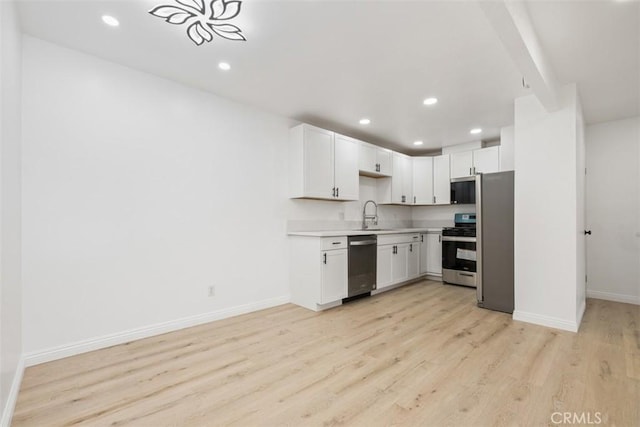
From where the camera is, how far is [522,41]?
1912 millimetres

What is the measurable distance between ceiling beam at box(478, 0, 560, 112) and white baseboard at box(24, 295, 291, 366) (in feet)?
11.4

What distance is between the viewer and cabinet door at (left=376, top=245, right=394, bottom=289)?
451 centimetres

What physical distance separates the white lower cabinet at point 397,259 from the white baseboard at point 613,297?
244cm


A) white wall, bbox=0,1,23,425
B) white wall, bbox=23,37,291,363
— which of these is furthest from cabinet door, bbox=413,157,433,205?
white wall, bbox=0,1,23,425

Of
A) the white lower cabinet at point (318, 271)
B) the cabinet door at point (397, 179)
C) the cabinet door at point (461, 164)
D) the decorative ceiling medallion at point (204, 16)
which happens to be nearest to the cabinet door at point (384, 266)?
the white lower cabinet at point (318, 271)

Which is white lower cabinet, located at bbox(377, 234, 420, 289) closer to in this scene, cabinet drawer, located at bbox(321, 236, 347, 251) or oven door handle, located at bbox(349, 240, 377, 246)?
oven door handle, located at bbox(349, 240, 377, 246)

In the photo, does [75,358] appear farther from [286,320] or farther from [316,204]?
[316,204]

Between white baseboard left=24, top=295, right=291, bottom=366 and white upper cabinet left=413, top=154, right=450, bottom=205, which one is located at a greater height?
white upper cabinet left=413, top=154, right=450, bottom=205

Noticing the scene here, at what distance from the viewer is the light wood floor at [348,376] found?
175cm

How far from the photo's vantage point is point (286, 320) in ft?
11.1

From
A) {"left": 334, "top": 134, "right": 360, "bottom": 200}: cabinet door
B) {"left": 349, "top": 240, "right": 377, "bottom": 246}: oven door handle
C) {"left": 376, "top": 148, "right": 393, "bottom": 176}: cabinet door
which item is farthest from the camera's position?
{"left": 376, "top": 148, "right": 393, "bottom": 176}: cabinet door

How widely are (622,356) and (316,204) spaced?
352 cm

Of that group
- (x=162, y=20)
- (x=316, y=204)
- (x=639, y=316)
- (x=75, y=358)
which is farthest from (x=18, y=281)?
(x=639, y=316)

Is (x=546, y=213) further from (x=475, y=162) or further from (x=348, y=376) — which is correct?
(x=348, y=376)
